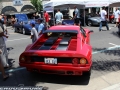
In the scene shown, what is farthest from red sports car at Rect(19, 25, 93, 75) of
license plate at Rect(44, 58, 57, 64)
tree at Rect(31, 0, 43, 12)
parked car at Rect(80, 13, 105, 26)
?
tree at Rect(31, 0, 43, 12)

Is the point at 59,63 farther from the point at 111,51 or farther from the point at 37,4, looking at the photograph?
the point at 37,4

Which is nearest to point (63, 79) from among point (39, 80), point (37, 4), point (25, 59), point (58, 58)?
point (39, 80)

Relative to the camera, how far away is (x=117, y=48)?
787 cm

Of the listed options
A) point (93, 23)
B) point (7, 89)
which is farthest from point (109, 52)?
point (93, 23)

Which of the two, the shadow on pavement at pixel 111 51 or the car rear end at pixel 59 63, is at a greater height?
the car rear end at pixel 59 63

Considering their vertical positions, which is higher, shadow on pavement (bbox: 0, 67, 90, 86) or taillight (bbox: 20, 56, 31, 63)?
taillight (bbox: 20, 56, 31, 63)

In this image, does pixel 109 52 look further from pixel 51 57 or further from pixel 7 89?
pixel 7 89

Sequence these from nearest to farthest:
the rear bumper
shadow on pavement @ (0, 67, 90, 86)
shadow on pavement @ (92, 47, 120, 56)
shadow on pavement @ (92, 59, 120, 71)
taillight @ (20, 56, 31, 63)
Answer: the rear bumper → taillight @ (20, 56, 31, 63) → shadow on pavement @ (0, 67, 90, 86) → shadow on pavement @ (92, 59, 120, 71) → shadow on pavement @ (92, 47, 120, 56)

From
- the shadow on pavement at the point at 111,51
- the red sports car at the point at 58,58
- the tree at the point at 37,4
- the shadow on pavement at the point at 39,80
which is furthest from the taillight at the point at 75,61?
the tree at the point at 37,4

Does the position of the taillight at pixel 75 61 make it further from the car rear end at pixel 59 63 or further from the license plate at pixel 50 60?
the license plate at pixel 50 60

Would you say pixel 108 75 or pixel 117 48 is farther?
pixel 117 48

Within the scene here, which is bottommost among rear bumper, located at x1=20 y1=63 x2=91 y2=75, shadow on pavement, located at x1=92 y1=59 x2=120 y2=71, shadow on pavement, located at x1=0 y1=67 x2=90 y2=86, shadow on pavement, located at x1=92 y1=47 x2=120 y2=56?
shadow on pavement, located at x1=0 y1=67 x2=90 y2=86

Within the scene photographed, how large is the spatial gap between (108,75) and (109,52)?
251 cm

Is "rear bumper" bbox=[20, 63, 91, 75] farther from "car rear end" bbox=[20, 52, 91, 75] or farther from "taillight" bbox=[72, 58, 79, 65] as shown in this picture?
"taillight" bbox=[72, 58, 79, 65]
